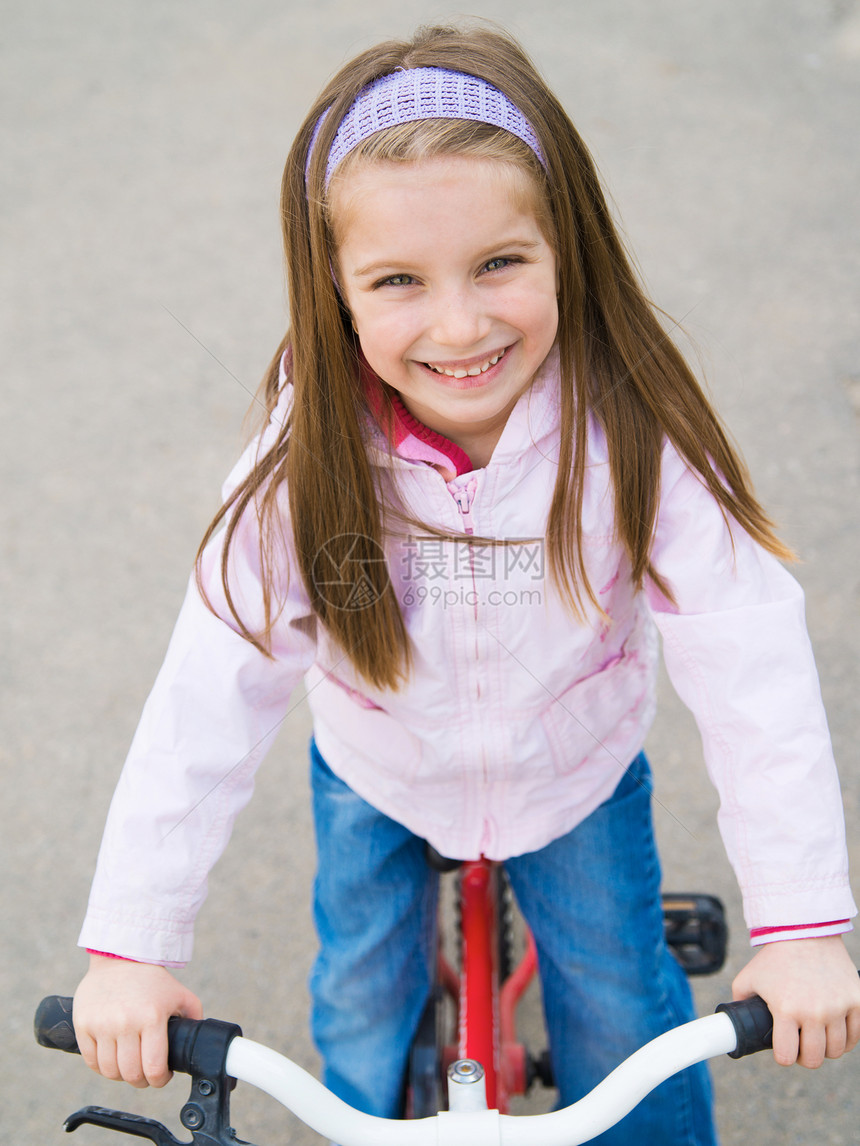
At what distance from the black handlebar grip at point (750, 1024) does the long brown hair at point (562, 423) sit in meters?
0.50

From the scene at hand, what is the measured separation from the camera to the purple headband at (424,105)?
1099mm

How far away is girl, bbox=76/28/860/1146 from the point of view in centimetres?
112

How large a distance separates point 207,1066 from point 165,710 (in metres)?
0.40

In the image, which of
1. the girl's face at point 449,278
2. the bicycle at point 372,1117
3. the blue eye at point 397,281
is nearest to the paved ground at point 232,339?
the bicycle at point 372,1117

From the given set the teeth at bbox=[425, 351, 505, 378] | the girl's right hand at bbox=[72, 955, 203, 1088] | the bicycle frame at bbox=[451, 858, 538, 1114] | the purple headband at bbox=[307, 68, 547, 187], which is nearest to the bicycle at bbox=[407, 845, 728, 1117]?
the bicycle frame at bbox=[451, 858, 538, 1114]

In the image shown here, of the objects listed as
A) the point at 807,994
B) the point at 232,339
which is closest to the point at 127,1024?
the point at 807,994

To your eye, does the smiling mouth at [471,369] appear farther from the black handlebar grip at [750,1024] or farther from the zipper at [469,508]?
the black handlebar grip at [750,1024]

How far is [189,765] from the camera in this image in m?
1.24

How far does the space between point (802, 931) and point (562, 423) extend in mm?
623

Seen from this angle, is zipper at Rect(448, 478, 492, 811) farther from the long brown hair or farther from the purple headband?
the purple headband

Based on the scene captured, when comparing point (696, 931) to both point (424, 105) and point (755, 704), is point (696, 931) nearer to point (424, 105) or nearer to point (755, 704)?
point (755, 704)

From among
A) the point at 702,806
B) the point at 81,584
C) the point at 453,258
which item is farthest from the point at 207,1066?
the point at 81,584

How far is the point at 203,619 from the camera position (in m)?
1.28

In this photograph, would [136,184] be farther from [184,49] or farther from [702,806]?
[702,806]
